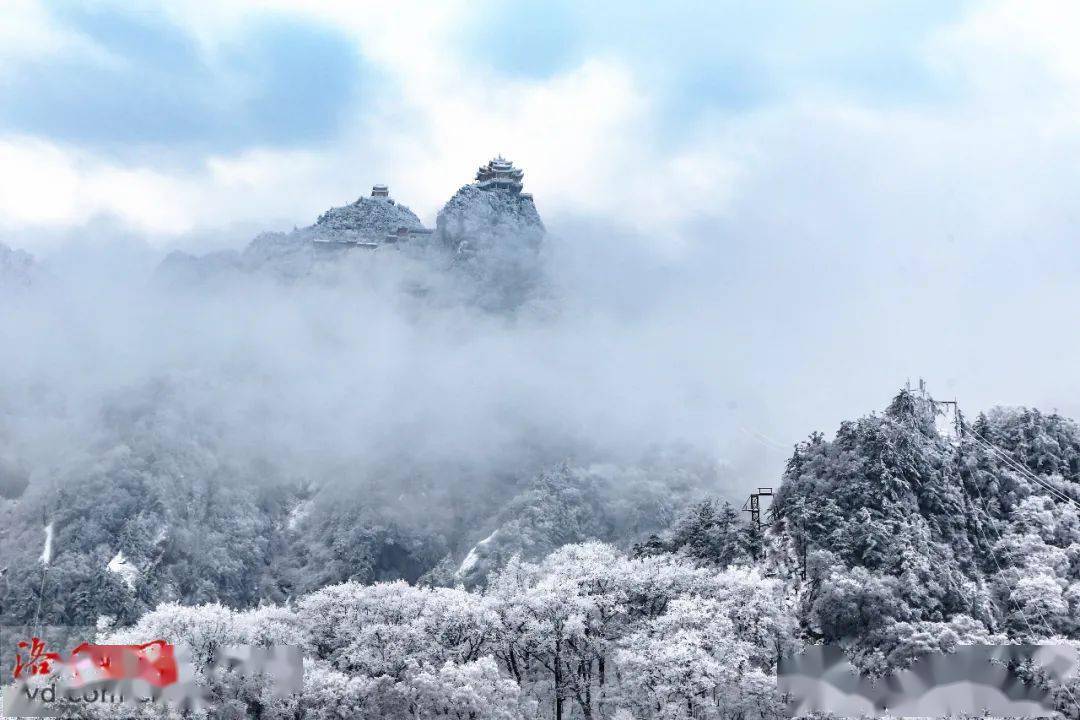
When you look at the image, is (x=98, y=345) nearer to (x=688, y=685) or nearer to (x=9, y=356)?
(x=9, y=356)

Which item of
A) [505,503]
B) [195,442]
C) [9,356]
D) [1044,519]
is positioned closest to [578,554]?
[1044,519]

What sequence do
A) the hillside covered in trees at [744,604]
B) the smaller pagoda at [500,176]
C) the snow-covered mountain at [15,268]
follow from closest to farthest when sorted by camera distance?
the hillside covered in trees at [744,604], the snow-covered mountain at [15,268], the smaller pagoda at [500,176]

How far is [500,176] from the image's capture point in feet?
642

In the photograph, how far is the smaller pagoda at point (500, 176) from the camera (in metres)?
195

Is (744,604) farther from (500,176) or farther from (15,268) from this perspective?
(15,268)

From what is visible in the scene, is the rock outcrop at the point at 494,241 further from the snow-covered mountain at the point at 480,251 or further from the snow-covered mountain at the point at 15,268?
the snow-covered mountain at the point at 15,268

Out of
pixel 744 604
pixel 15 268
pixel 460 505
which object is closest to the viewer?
pixel 744 604

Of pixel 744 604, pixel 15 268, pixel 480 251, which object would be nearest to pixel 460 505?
pixel 480 251

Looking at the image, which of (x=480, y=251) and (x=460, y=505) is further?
(x=480, y=251)

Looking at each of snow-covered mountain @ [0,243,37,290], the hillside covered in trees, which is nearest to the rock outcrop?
snow-covered mountain @ [0,243,37,290]

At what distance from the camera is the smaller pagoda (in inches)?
7682

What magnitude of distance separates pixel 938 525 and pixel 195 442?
93382 millimetres

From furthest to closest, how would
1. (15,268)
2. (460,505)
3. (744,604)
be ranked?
(15,268)
(460,505)
(744,604)

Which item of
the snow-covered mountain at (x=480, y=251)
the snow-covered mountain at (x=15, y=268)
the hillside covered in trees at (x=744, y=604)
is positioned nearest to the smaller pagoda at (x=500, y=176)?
the snow-covered mountain at (x=480, y=251)
